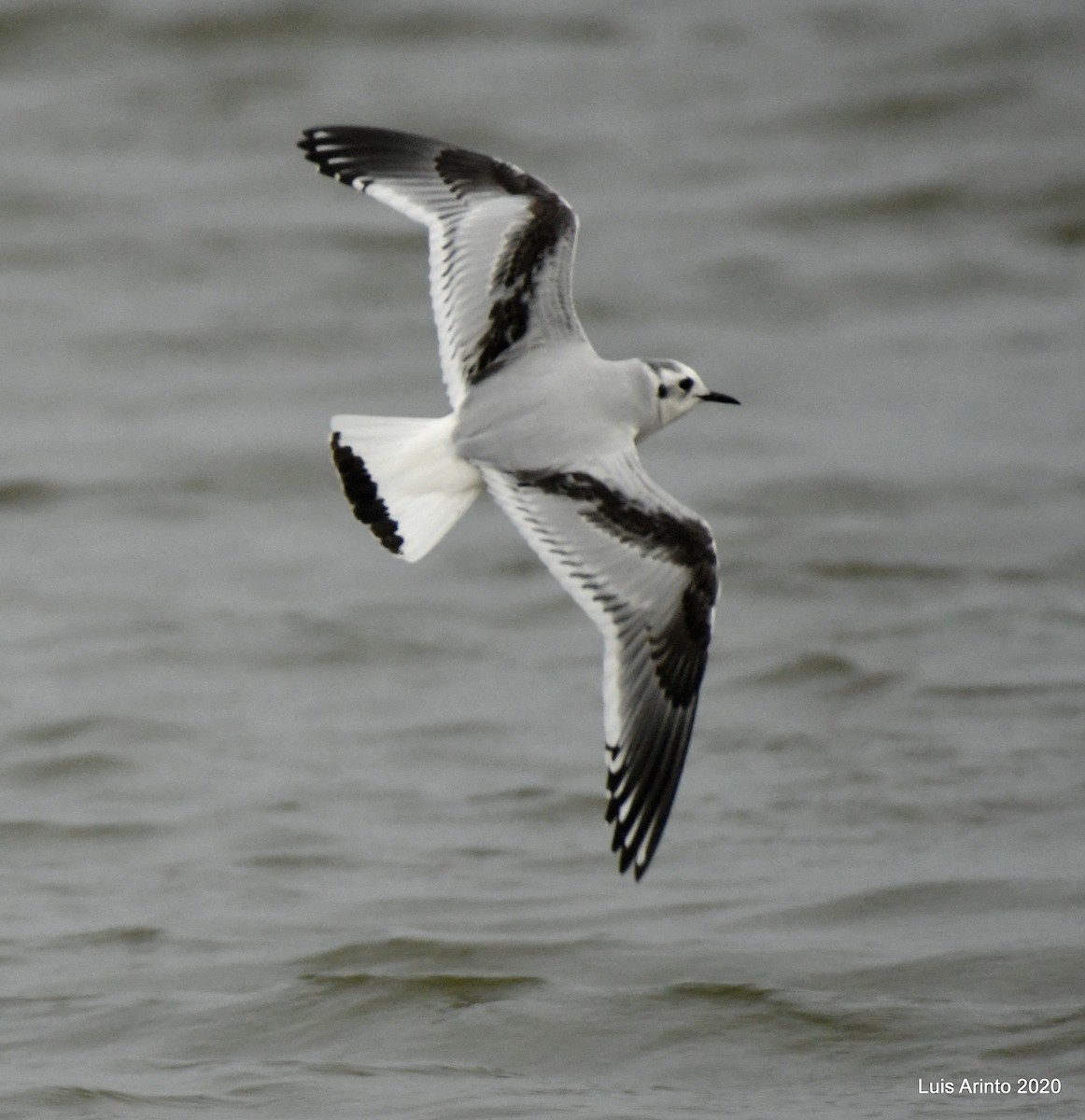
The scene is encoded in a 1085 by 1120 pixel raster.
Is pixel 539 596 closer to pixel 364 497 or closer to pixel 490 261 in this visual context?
pixel 490 261

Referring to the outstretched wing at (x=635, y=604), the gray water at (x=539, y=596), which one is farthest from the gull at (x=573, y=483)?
the gray water at (x=539, y=596)

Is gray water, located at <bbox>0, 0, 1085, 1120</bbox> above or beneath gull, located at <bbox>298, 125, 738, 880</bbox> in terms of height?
beneath

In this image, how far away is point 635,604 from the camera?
4.86 meters

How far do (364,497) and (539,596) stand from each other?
3.12 metres

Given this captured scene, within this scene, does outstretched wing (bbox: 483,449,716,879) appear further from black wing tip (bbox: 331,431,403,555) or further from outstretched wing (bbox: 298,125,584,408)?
outstretched wing (bbox: 298,125,584,408)

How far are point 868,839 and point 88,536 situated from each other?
3.38m

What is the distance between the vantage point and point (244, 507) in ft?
28.3

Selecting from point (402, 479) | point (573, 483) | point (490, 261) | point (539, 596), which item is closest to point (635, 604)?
point (573, 483)

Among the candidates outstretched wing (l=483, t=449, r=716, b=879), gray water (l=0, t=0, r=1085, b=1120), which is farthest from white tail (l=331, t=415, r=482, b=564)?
gray water (l=0, t=0, r=1085, b=1120)

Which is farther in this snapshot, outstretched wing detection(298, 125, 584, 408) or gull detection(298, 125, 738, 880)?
outstretched wing detection(298, 125, 584, 408)

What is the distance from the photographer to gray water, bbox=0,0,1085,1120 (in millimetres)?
5172

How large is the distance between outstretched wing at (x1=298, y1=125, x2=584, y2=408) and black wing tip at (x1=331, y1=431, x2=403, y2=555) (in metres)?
0.31

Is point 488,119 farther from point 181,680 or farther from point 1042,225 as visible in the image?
point 181,680

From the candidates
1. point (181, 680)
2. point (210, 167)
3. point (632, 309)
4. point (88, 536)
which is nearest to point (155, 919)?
point (181, 680)
